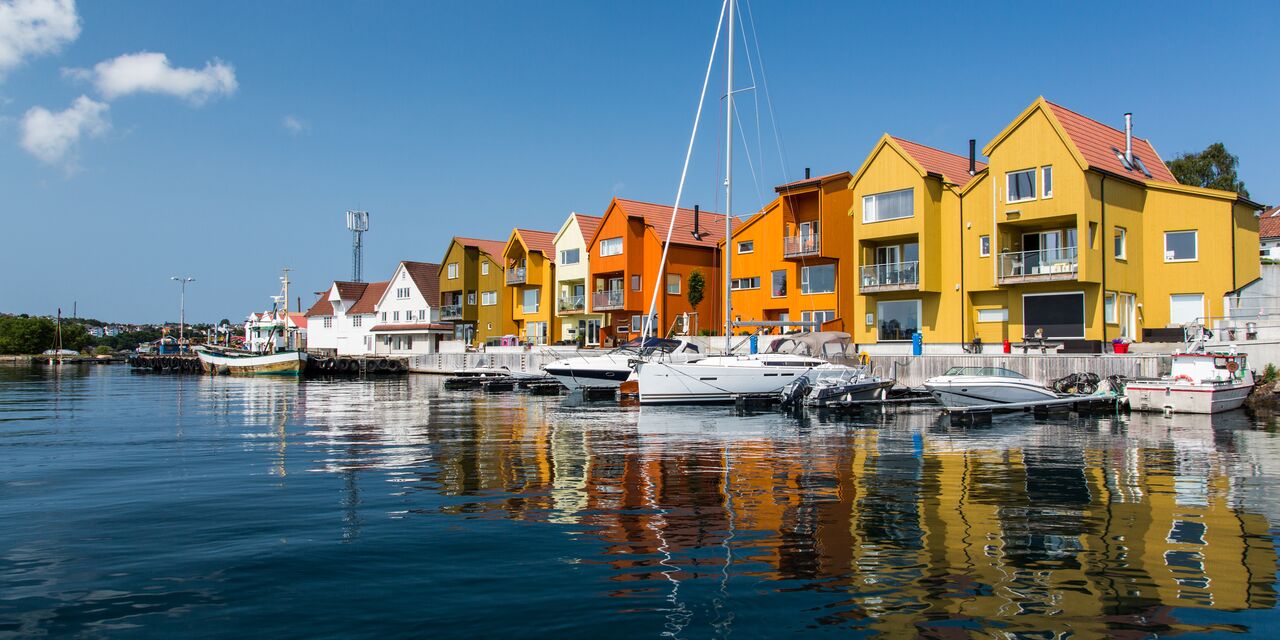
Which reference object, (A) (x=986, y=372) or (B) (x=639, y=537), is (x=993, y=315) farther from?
(B) (x=639, y=537)

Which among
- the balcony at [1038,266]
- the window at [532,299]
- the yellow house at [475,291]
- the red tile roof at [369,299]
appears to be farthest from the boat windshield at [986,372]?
the red tile roof at [369,299]

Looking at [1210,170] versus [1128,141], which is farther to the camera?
[1210,170]

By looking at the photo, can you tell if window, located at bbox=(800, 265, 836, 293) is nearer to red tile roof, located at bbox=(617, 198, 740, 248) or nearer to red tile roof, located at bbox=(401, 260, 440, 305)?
red tile roof, located at bbox=(617, 198, 740, 248)

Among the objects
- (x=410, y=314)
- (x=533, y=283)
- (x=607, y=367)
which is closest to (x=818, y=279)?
(x=607, y=367)

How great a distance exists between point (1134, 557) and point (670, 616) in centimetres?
602

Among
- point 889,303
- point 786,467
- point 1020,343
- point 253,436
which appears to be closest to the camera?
point 786,467

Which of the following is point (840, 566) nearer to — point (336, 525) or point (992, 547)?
point (992, 547)

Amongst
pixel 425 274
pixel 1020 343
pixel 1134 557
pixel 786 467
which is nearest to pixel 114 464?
pixel 786 467

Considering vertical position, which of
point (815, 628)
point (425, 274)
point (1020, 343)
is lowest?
point (815, 628)

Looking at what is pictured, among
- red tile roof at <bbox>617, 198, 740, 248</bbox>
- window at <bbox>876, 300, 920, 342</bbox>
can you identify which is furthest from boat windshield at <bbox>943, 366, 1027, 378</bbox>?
red tile roof at <bbox>617, 198, 740, 248</bbox>

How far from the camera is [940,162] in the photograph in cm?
4856

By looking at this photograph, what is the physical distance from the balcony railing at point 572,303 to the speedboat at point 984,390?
42.5m

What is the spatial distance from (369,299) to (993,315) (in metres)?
77.8

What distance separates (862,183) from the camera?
4866 centimetres
